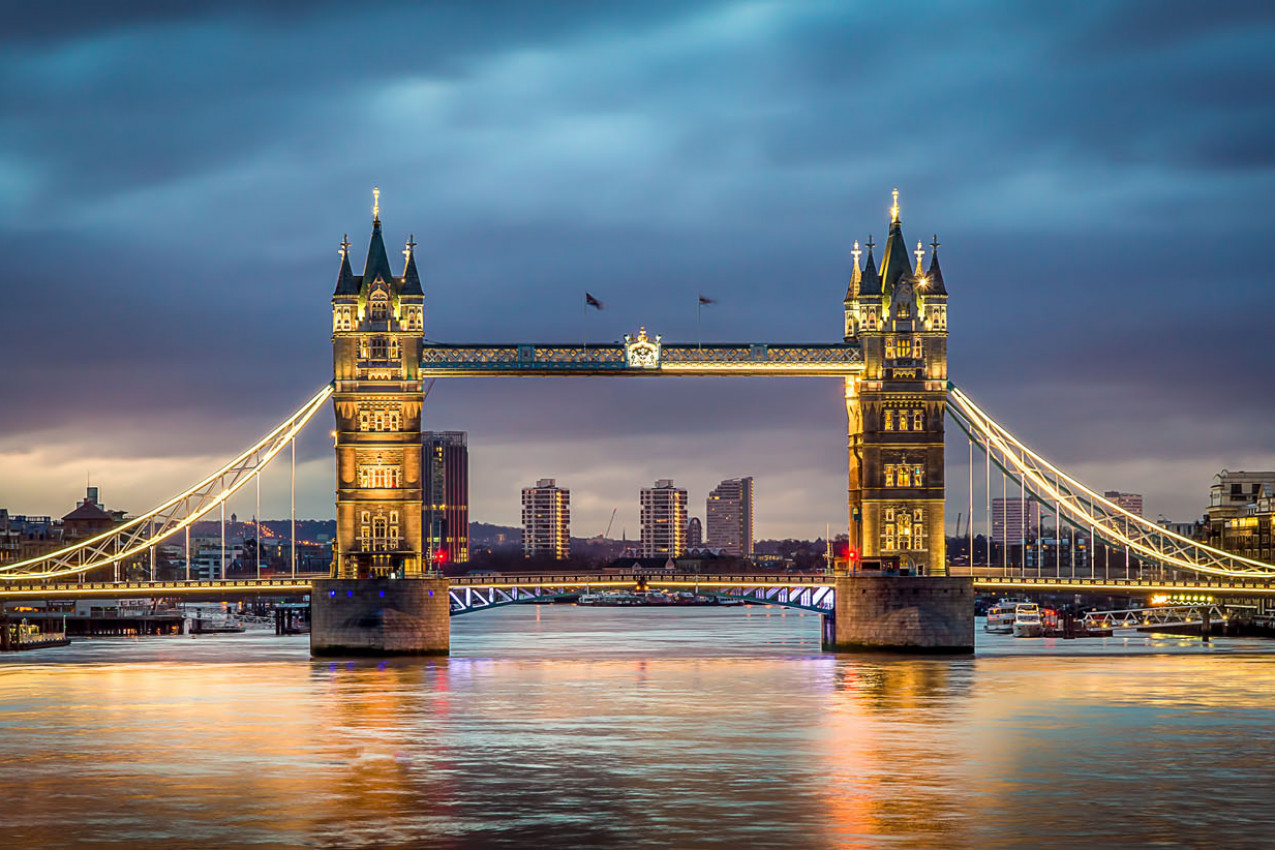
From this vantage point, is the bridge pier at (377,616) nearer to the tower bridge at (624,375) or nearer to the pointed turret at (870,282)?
the tower bridge at (624,375)

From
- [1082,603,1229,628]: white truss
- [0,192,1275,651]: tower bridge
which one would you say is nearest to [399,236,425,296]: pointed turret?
[0,192,1275,651]: tower bridge

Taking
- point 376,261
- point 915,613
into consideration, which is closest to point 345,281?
point 376,261

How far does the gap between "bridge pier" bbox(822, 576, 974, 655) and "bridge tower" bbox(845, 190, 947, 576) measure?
2.81m

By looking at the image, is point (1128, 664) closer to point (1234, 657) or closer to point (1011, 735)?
point (1234, 657)

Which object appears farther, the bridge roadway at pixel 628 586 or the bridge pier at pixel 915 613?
the bridge roadway at pixel 628 586

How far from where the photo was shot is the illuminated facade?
4176 inches

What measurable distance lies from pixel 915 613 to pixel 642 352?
66.1 feet

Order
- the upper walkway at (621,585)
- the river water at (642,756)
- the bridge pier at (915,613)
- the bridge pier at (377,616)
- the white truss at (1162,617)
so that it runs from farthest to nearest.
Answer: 1. the white truss at (1162,617)
2. the upper walkway at (621,585)
3. the bridge pier at (915,613)
4. the bridge pier at (377,616)
5. the river water at (642,756)

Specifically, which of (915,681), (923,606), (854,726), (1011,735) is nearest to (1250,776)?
(1011,735)

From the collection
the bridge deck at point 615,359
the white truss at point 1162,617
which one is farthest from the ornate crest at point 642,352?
the white truss at point 1162,617

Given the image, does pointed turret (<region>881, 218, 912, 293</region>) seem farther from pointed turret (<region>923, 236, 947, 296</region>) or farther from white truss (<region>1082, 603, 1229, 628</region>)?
white truss (<region>1082, 603, 1229, 628</region>)

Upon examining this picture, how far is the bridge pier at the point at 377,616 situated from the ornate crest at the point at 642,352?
50.8 feet

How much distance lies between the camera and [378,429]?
10644 centimetres

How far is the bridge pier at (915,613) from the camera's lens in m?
106
